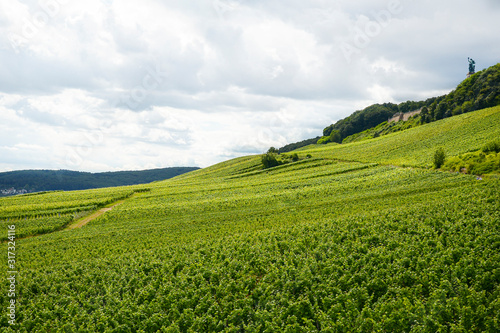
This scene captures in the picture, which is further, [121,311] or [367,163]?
[367,163]

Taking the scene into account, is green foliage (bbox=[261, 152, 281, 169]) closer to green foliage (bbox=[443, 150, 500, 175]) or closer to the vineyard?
green foliage (bbox=[443, 150, 500, 175])

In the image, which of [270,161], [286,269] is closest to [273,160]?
[270,161]

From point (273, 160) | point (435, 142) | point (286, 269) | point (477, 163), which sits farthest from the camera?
point (273, 160)

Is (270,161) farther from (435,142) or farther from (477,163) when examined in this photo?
(477,163)

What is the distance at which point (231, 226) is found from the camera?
3512cm

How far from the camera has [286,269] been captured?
19.7 m

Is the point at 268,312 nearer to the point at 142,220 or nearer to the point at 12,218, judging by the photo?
the point at 142,220

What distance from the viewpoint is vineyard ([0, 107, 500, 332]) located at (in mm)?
14547

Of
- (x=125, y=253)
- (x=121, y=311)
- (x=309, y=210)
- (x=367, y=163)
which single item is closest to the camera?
(x=121, y=311)

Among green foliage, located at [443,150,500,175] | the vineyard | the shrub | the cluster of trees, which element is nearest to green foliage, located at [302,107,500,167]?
green foliage, located at [443,150,500,175]

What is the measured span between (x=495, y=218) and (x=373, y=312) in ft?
54.1

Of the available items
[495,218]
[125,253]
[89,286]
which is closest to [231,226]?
[125,253]

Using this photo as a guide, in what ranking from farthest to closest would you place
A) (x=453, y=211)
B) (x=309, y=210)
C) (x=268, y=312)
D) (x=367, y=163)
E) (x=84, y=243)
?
(x=367, y=163) → (x=309, y=210) → (x=84, y=243) → (x=453, y=211) → (x=268, y=312)

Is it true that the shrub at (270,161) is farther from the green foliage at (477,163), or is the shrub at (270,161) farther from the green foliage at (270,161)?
the green foliage at (477,163)
